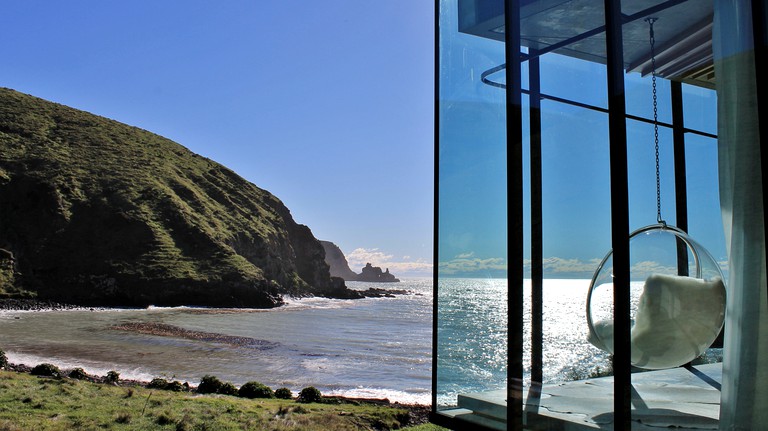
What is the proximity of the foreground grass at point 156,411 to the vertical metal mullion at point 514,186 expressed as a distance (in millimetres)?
10245

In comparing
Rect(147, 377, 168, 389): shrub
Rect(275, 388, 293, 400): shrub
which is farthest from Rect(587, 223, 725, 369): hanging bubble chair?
Rect(147, 377, 168, 389): shrub

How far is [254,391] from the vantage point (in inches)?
709

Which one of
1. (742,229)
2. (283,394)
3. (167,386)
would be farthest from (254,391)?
(742,229)

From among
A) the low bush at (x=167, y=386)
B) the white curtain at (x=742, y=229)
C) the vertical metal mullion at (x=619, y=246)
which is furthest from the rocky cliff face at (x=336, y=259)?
the white curtain at (x=742, y=229)

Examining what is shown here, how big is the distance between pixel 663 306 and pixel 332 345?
28996 millimetres

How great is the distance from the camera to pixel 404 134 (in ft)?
182

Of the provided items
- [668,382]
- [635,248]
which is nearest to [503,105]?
[635,248]

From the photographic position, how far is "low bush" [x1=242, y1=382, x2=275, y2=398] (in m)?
17.8

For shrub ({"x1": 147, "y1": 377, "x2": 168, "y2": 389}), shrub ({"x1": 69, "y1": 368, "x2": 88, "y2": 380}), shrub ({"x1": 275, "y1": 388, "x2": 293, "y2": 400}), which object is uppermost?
shrub ({"x1": 69, "y1": 368, "x2": 88, "y2": 380})

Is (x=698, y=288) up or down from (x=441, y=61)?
down

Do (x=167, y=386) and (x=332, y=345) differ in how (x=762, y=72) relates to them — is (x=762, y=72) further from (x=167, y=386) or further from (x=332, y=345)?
(x=332, y=345)

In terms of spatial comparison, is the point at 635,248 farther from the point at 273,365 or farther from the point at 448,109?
the point at 273,365

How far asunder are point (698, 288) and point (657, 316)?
0.76 feet

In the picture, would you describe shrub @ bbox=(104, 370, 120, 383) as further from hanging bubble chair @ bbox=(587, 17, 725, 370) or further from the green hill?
the green hill
